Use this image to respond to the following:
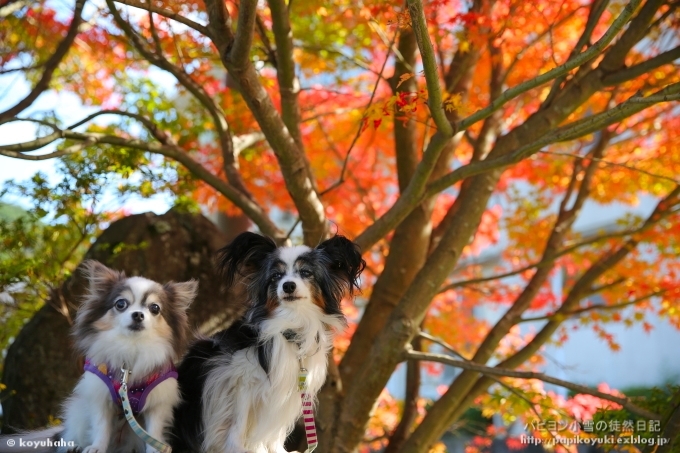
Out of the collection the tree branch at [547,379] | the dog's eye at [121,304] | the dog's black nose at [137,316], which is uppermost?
the tree branch at [547,379]

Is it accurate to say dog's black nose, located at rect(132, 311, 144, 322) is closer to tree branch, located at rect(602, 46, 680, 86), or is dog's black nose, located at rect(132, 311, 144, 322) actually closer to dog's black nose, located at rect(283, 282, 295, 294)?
dog's black nose, located at rect(283, 282, 295, 294)

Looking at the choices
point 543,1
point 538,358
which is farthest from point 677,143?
point 538,358


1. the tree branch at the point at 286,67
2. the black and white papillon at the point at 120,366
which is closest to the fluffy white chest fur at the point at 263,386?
the black and white papillon at the point at 120,366

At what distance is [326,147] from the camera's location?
8.71 meters

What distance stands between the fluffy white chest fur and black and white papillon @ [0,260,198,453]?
0.73 ft

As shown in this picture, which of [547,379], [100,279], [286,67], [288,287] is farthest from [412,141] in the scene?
[100,279]

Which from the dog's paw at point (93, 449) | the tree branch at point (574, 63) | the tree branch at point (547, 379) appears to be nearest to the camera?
the dog's paw at point (93, 449)

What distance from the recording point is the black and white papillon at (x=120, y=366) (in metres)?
3.19

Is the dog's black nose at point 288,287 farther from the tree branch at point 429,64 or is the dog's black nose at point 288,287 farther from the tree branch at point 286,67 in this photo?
the tree branch at point 286,67

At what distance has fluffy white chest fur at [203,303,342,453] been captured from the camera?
133 inches

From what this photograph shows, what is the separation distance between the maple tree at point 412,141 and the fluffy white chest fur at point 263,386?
3.85 feet

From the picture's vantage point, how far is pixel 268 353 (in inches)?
134

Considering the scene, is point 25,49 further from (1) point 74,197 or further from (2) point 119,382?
(2) point 119,382

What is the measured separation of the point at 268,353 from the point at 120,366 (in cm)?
70
